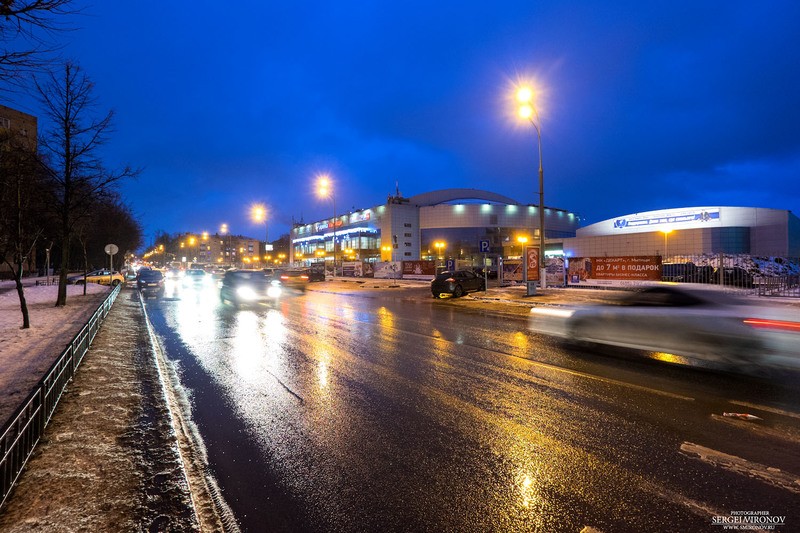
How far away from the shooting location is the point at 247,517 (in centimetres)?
296

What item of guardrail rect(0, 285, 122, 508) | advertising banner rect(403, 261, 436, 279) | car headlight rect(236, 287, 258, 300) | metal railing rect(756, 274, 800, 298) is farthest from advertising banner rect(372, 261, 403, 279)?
guardrail rect(0, 285, 122, 508)

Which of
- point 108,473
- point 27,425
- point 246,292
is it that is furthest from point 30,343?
point 246,292

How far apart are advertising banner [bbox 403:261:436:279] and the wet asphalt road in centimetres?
3531

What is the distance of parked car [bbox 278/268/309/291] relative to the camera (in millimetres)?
36812

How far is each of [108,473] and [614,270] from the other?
2710 centimetres

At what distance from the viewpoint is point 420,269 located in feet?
147

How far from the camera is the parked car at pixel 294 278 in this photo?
36.8 meters

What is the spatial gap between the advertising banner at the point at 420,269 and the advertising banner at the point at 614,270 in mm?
17849

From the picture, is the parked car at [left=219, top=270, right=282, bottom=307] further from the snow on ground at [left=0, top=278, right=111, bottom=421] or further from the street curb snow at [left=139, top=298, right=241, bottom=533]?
the street curb snow at [left=139, top=298, right=241, bottom=533]

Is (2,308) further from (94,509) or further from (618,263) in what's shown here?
(618,263)

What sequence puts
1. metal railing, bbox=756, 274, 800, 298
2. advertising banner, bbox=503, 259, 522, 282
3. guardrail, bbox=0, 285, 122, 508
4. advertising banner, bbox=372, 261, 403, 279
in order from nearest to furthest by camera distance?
guardrail, bbox=0, 285, 122, 508 → metal railing, bbox=756, 274, 800, 298 → advertising banner, bbox=503, 259, 522, 282 → advertising banner, bbox=372, 261, 403, 279

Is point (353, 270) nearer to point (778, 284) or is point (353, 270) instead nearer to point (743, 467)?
point (778, 284)

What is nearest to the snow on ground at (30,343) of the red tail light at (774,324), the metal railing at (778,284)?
the red tail light at (774,324)

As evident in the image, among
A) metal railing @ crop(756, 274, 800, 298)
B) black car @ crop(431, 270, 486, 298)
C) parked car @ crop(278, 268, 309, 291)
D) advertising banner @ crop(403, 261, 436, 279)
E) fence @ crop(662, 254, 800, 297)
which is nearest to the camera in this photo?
metal railing @ crop(756, 274, 800, 298)
